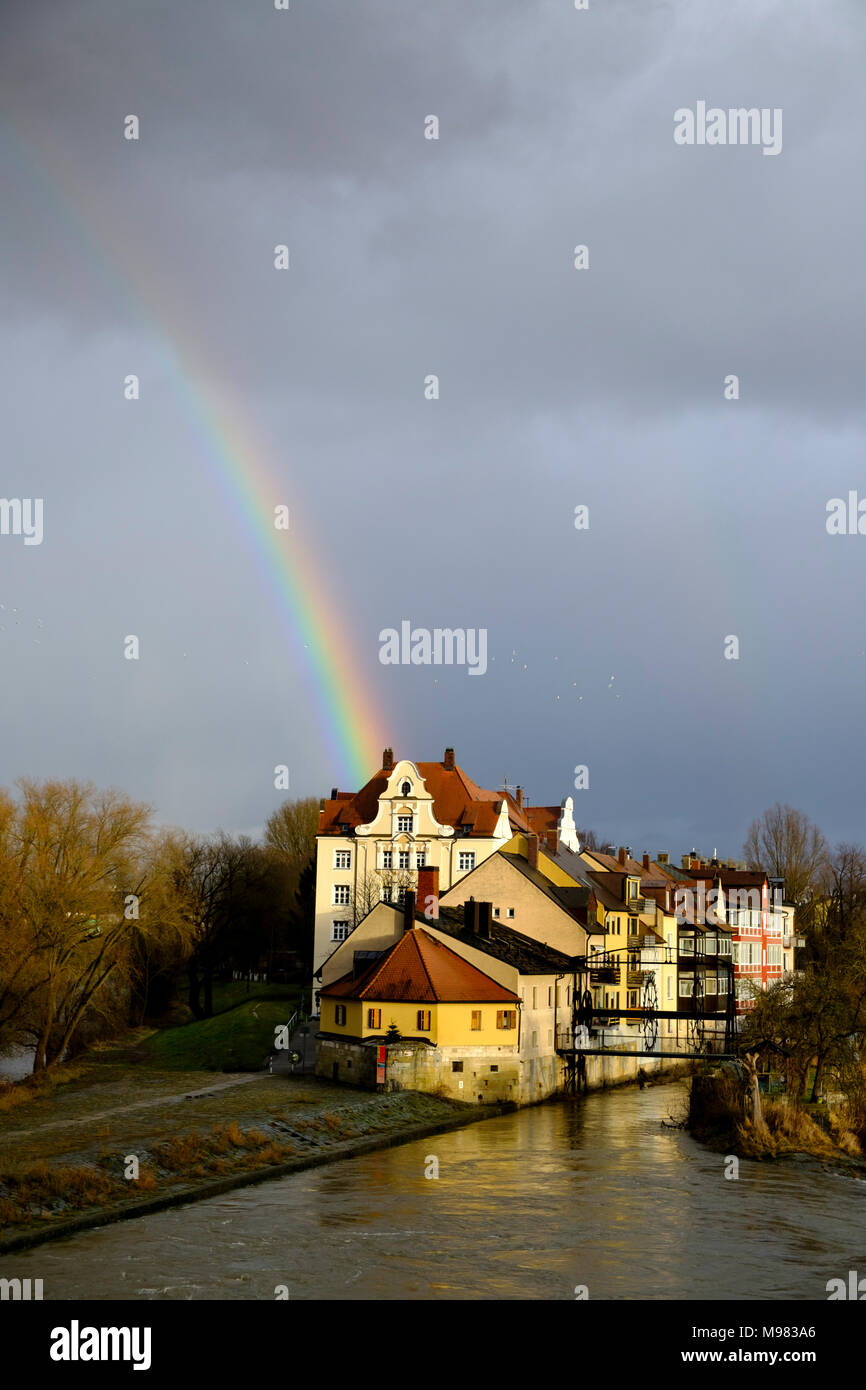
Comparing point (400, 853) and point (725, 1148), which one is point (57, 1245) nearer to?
point (725, 1148)

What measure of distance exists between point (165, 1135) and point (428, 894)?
27.2 metres

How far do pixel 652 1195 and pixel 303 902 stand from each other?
79.7 m

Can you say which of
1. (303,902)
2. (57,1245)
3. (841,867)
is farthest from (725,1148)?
(841,867)

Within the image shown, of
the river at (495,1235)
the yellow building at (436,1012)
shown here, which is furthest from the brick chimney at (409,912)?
the river at (495,1235)

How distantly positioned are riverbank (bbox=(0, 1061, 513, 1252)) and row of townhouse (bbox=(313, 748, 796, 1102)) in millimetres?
3329

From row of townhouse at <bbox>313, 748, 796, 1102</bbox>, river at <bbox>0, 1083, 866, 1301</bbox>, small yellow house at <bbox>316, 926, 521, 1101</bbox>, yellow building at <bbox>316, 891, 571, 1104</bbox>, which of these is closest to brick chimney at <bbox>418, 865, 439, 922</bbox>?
row of townhouse at <bbox>313, 748, 796, 1102</bbox>

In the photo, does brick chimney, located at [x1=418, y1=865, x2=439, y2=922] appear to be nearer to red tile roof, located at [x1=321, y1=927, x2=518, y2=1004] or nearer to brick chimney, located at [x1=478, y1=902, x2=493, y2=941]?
brick chimney, located at [x1=478, y1=902, x2=493, y2=941]

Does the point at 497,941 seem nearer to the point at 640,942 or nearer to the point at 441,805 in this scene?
the point at 640,942

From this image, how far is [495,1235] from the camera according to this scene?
122ft

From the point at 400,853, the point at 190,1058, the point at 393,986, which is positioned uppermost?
the point at 400,853

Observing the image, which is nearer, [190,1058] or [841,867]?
[190,1058]

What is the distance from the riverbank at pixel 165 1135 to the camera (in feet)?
127

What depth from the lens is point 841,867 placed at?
14325 centimetres

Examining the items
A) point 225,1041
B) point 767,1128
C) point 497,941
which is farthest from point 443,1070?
point 225,1041
